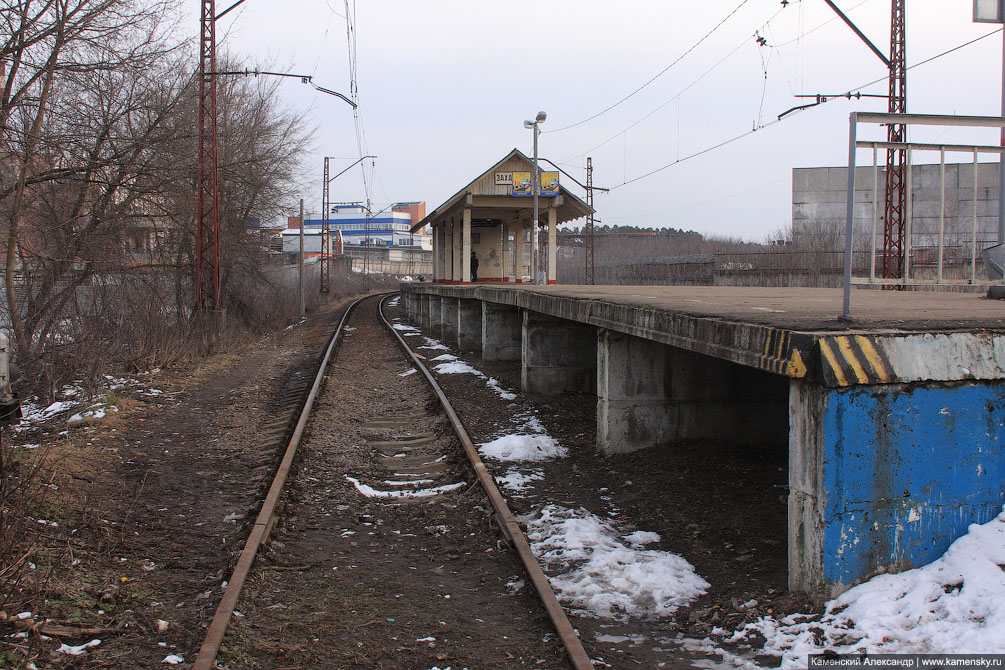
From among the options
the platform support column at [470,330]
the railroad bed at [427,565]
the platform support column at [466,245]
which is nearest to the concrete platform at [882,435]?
the railroad bed at [427,565]

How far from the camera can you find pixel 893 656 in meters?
3.16

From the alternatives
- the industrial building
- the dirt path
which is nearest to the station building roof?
the industrial building

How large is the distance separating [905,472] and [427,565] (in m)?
2.92

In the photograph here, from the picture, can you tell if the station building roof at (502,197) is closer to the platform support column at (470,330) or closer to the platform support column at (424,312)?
the platform support column at (424,312)

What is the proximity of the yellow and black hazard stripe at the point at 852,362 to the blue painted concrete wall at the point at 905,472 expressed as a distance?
93 millimetres

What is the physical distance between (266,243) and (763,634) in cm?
2478

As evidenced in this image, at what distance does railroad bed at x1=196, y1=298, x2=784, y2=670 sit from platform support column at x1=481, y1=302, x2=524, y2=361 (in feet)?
20.6

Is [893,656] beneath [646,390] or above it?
beneath

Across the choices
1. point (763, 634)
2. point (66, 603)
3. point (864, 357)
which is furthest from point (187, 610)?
point (864, 357)

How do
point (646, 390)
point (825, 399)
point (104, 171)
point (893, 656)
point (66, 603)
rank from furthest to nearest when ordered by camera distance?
1. point (104, 171)
2. point (646, 390)
3. point (66, 603)
4. point (825, 399)
5. point (893, 656)

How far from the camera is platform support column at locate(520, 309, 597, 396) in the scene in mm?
11023

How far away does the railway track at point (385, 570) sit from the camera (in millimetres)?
3666

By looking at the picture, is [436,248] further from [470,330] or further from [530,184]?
[470,330]

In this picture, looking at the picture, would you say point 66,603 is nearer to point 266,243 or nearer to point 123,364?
point 123,364
